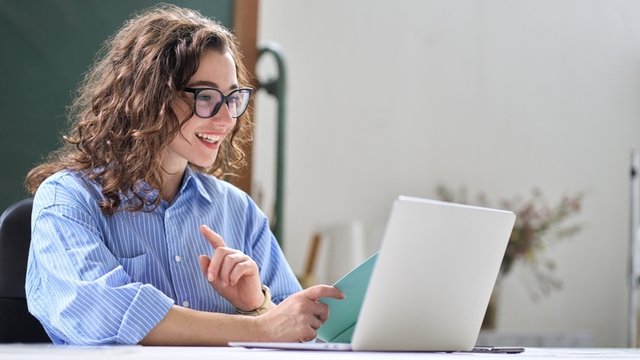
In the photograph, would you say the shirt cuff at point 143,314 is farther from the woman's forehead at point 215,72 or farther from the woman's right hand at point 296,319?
the woman's forehead at point 215,72

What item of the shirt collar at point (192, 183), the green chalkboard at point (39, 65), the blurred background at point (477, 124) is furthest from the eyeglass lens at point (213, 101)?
the blurred background at point (477, 124)

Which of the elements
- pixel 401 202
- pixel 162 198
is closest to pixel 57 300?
pixel 162 198

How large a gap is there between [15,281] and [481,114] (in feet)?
11.9

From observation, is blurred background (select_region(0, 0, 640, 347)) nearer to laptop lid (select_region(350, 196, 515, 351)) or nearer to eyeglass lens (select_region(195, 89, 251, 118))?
eyeglass lens (select_region(195, 89, 251, 118))

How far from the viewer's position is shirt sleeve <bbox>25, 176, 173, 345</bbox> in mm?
1449

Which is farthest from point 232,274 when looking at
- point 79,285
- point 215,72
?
point 215,72

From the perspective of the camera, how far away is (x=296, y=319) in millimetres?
1501

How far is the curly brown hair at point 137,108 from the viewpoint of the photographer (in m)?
1.68

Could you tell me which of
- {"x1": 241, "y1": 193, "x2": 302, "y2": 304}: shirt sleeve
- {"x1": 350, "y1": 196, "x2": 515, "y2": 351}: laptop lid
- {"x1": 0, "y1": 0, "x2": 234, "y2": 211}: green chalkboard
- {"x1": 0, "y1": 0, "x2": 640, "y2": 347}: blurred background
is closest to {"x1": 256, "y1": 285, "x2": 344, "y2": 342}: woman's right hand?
{"x1": 350, "y1": 196, "x2": 515, "y2": 351}: laptop lid

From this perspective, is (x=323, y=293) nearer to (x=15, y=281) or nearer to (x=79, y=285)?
(x=79, y=285)

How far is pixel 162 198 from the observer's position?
1.76 metres

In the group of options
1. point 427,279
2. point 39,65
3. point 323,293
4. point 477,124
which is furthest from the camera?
point 477,124

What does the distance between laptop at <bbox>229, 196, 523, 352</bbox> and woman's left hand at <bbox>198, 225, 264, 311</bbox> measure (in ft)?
0.80

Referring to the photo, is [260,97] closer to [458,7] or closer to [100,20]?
[458,7]
